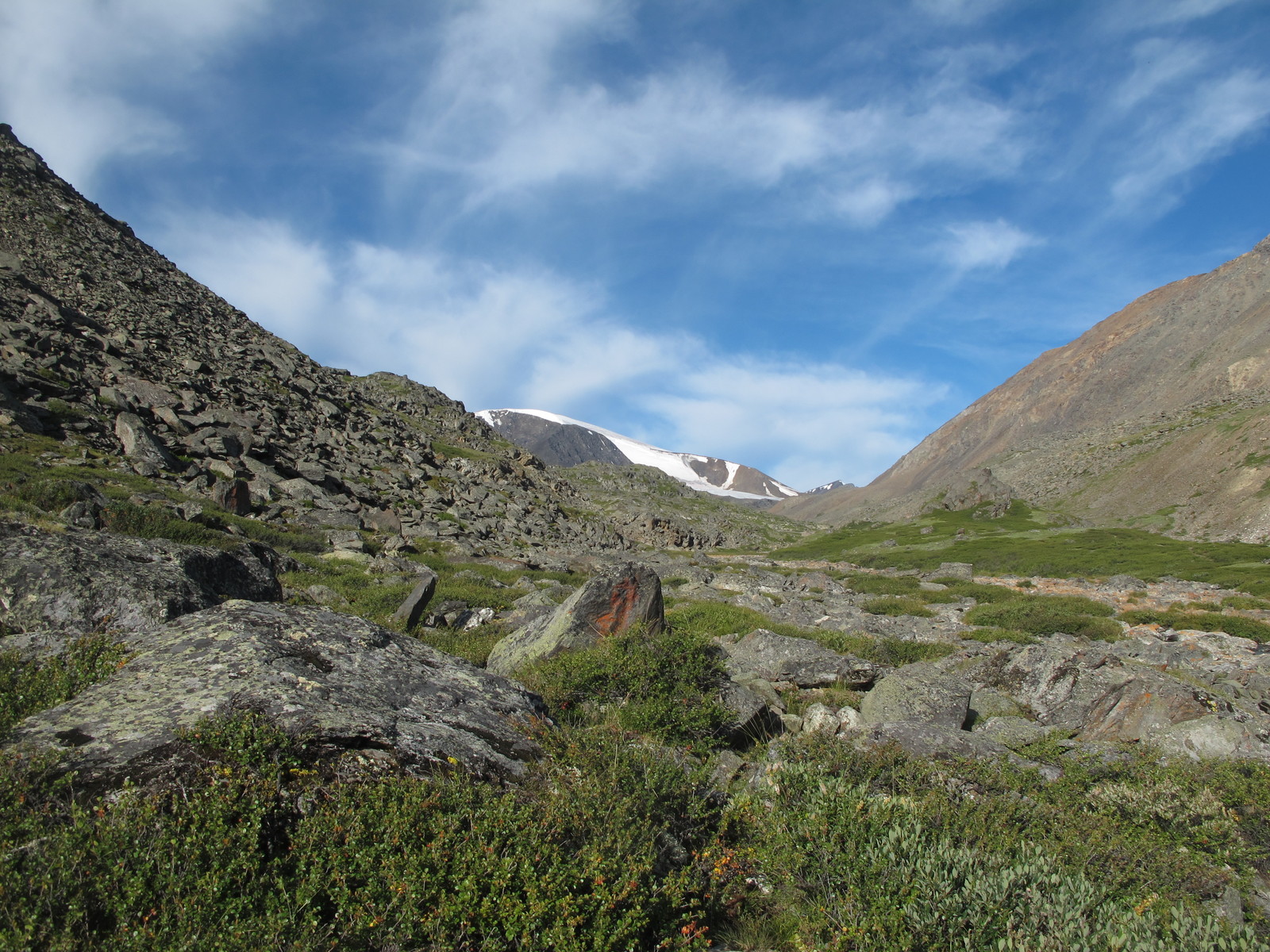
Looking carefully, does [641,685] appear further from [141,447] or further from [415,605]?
[141,447]

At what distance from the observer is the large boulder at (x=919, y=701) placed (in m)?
9.98

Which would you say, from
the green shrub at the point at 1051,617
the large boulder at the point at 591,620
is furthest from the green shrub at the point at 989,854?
the green shrub at the point at 1051,617

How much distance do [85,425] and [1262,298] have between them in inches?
6319

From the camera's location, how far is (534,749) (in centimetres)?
613

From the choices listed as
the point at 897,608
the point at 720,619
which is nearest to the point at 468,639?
the point at 720,619

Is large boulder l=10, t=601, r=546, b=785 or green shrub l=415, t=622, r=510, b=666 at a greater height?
large boulder l=10, t=601, r=546, b=785

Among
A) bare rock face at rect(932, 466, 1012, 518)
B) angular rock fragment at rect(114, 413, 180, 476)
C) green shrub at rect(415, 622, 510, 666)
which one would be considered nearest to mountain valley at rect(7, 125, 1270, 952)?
green shrub at rect(415, 622, 510, 666)

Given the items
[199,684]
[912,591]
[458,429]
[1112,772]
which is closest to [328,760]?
[199,684]

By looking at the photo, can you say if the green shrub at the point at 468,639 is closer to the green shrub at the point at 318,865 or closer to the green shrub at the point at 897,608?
the green shrub at the point at 318,865

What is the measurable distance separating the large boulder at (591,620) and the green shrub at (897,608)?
18226 mm

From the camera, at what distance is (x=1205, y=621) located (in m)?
23.2

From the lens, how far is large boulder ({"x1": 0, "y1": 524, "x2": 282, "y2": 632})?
271 inches

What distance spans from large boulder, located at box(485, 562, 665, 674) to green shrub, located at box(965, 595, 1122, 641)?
1738cm

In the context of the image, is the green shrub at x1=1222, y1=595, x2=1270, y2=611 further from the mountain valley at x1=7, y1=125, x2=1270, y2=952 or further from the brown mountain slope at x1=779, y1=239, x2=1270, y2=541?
the brown mountain slope at x1=779, y1=239, x2=1270, y2=541
